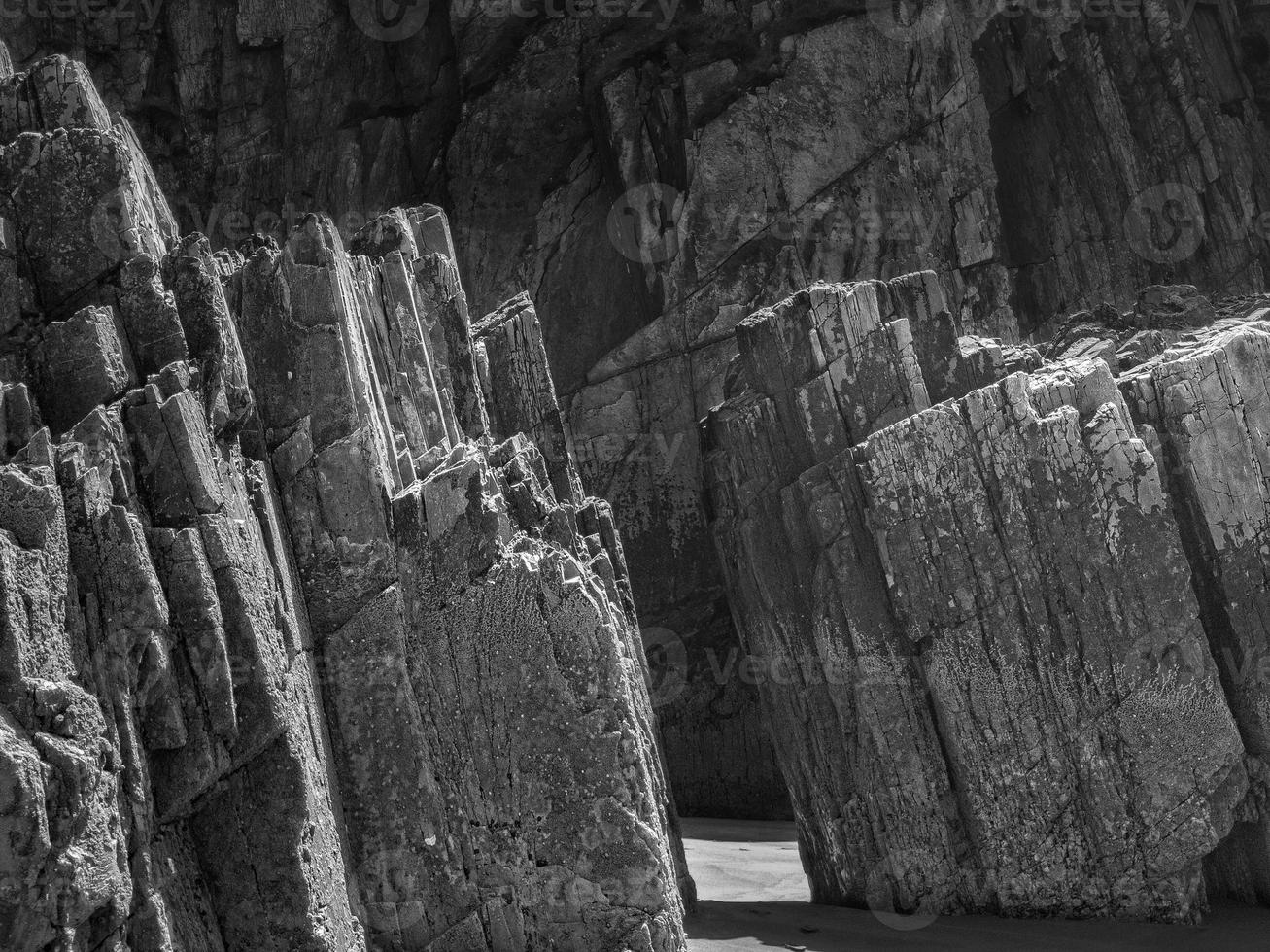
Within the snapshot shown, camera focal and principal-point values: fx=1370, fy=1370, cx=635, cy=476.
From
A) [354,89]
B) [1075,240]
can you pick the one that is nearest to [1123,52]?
[1075,240]

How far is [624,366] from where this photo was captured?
19938 mm

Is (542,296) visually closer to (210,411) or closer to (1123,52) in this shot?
(1123,52)

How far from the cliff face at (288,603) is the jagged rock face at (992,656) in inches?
108

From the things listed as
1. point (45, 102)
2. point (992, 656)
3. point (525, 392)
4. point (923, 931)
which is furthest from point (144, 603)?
point (992, 656)

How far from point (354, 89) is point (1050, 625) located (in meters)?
14.8

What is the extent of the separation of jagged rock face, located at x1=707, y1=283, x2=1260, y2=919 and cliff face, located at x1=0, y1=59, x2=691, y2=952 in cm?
274

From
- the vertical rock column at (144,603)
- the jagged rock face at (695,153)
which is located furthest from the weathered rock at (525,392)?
the jagged rock face at (695,153)

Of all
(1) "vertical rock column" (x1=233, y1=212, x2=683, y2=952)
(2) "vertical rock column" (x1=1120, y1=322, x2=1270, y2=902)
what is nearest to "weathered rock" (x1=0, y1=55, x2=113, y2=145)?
(1) "vertical rock column" (x1=233, y1=212, x2=683, y2=952)

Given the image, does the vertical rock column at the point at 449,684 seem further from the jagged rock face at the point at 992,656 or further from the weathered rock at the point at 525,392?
the jagged rock face at the point at 992,656

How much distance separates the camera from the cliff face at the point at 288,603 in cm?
688

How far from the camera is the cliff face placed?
22.6 ft

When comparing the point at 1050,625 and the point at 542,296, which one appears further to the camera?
the point at 542,296

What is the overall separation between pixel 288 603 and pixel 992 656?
6005mm

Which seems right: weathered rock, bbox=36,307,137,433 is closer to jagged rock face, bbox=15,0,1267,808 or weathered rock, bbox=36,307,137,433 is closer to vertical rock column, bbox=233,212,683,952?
vertical rock column, bbox=233,212,683,952
